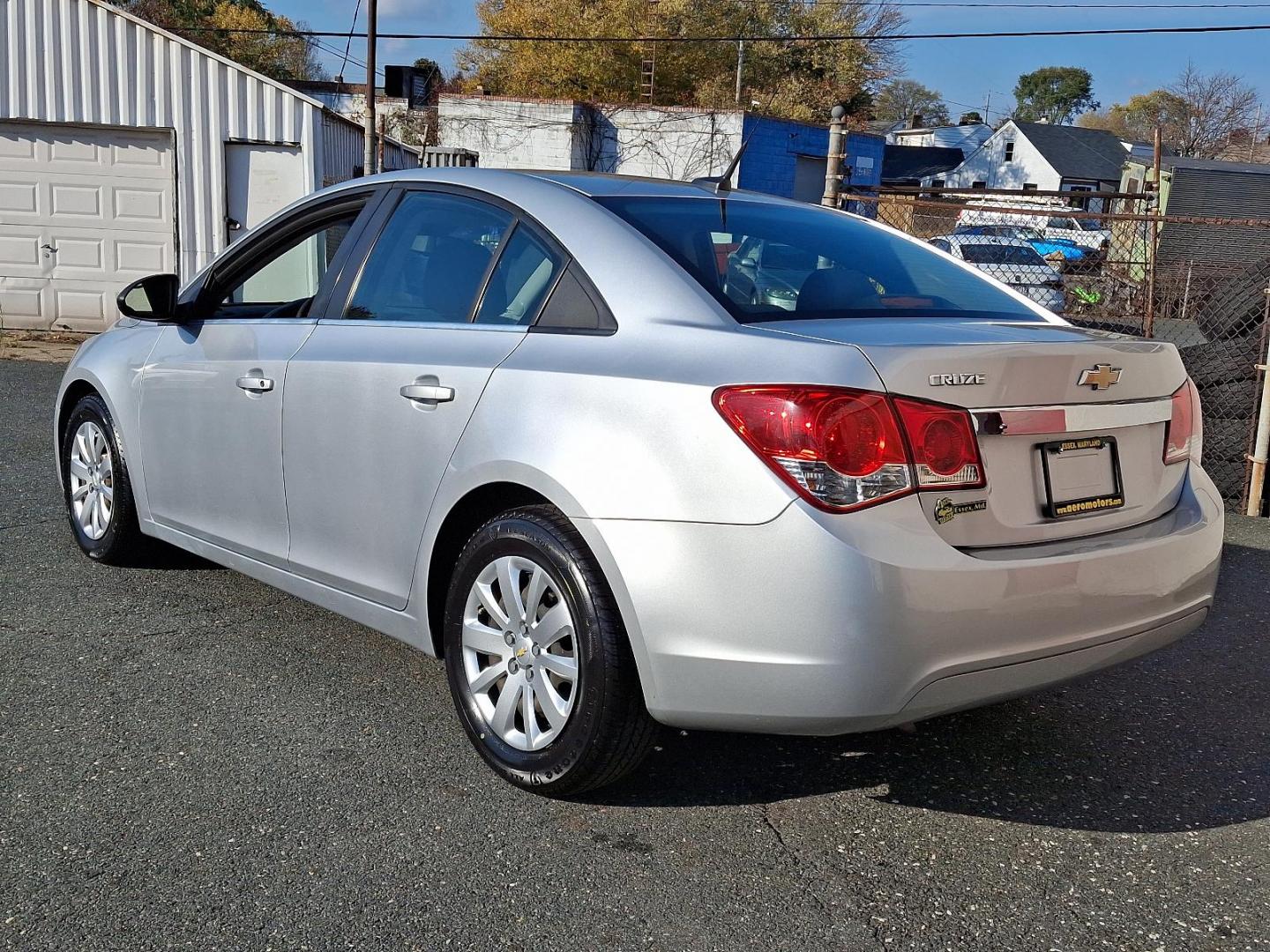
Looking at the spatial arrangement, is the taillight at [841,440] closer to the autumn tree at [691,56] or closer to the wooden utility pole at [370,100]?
the wooden utility pole at [370,100]

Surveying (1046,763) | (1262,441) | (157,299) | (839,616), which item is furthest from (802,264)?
(1262,441)

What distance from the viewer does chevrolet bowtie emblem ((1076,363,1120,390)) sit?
118 inches

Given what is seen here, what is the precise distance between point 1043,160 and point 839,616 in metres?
67.5

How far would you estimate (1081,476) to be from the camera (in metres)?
3.01

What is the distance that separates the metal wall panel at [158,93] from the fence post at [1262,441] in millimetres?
11476

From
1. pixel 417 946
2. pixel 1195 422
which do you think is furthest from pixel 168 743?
pixel 1195 422

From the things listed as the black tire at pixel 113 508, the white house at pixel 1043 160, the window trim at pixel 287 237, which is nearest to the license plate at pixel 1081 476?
the window trim at pixel 287 237

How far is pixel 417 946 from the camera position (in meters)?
2.53

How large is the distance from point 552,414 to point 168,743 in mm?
1473

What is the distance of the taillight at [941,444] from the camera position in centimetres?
270

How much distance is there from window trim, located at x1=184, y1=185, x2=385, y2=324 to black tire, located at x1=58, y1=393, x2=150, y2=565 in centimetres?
71

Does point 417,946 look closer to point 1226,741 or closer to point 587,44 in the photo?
point 1226,741

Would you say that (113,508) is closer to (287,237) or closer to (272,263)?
(272,263)

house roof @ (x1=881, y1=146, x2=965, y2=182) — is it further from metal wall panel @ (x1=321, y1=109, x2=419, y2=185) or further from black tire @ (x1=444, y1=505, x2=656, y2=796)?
black tire @ (x1=444, y1=505, x2=656, y2=796)
